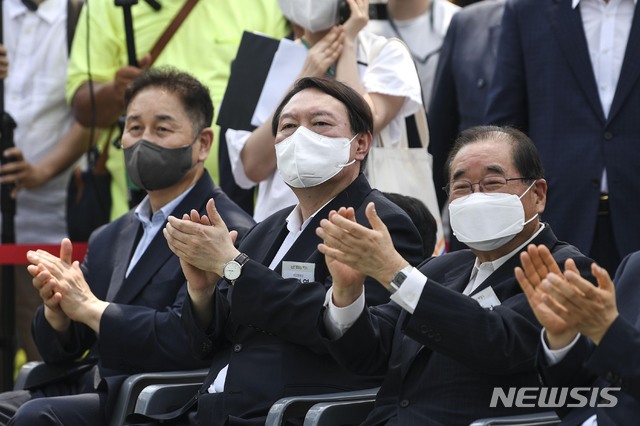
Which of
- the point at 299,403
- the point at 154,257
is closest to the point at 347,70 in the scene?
the point at 154,257

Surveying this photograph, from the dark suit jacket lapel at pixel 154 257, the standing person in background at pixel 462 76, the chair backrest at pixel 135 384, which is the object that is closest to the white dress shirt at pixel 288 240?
the chair backrest at pixel 135 384

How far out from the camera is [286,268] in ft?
15.8

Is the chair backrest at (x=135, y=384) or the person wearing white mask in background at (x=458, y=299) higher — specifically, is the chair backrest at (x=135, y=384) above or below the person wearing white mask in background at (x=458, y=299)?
below

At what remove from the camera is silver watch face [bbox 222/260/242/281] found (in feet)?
15.1

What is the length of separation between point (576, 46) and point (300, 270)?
1745 mm

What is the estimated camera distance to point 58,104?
7.81 meters

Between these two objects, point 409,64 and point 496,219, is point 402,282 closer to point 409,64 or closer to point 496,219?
point 496,219

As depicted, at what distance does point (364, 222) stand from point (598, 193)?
1.31 metres

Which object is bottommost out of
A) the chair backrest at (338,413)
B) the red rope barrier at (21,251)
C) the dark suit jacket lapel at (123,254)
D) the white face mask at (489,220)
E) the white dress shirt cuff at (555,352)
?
the red rope barrier at (21,251)

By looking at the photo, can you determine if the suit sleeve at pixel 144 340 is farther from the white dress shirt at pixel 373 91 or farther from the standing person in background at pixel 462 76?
the standing person in background at pixel 462 76

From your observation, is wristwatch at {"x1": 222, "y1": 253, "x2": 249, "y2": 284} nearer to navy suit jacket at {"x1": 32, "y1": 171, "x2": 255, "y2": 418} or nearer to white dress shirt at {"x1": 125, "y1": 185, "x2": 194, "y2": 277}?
navy suit jacket at {"x1": 32, "y1": 171, "x2": 255, "y2": 418}

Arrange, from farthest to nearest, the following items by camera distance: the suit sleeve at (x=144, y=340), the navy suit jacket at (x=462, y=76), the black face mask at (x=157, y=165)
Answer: the navy suit jacket at (x=462, y=76)
the black face mask at (x=157, y=165)
the suit sleeve at (x=144, y=340)

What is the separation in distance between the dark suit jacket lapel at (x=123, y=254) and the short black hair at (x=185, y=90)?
0.51 metres

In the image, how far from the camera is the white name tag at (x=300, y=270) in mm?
4754
